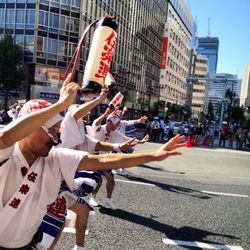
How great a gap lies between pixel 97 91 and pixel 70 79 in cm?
185

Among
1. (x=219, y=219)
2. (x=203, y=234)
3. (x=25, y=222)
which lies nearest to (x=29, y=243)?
(x=25, y=222)

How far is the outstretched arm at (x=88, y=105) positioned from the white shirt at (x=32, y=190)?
1.46 m

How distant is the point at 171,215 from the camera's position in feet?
21.2

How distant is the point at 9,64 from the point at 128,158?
3777 cm

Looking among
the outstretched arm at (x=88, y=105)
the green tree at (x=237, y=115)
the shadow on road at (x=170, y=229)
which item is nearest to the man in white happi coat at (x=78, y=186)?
the outstretched arm at (x=88, y=105)

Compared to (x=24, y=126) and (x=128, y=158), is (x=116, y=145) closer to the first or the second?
(x=128, y=158)

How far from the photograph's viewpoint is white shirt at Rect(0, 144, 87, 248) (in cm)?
236

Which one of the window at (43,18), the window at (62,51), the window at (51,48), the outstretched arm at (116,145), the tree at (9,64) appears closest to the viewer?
the outstretched arm at (116,145)

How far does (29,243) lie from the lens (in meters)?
2.57

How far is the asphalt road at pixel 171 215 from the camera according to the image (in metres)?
5.14

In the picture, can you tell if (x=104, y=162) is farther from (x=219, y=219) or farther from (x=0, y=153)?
(x=219, y=219)

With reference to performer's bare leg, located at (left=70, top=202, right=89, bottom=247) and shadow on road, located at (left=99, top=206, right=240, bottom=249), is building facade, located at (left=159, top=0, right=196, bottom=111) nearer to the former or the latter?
shadow on road, located at (left=99, top=206, right=240, bottom=249)

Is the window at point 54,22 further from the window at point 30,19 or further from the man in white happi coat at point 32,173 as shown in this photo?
the man in white happi coat at point 32,173

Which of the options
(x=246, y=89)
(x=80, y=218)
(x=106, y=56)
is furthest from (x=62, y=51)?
(x=246, y=89)
